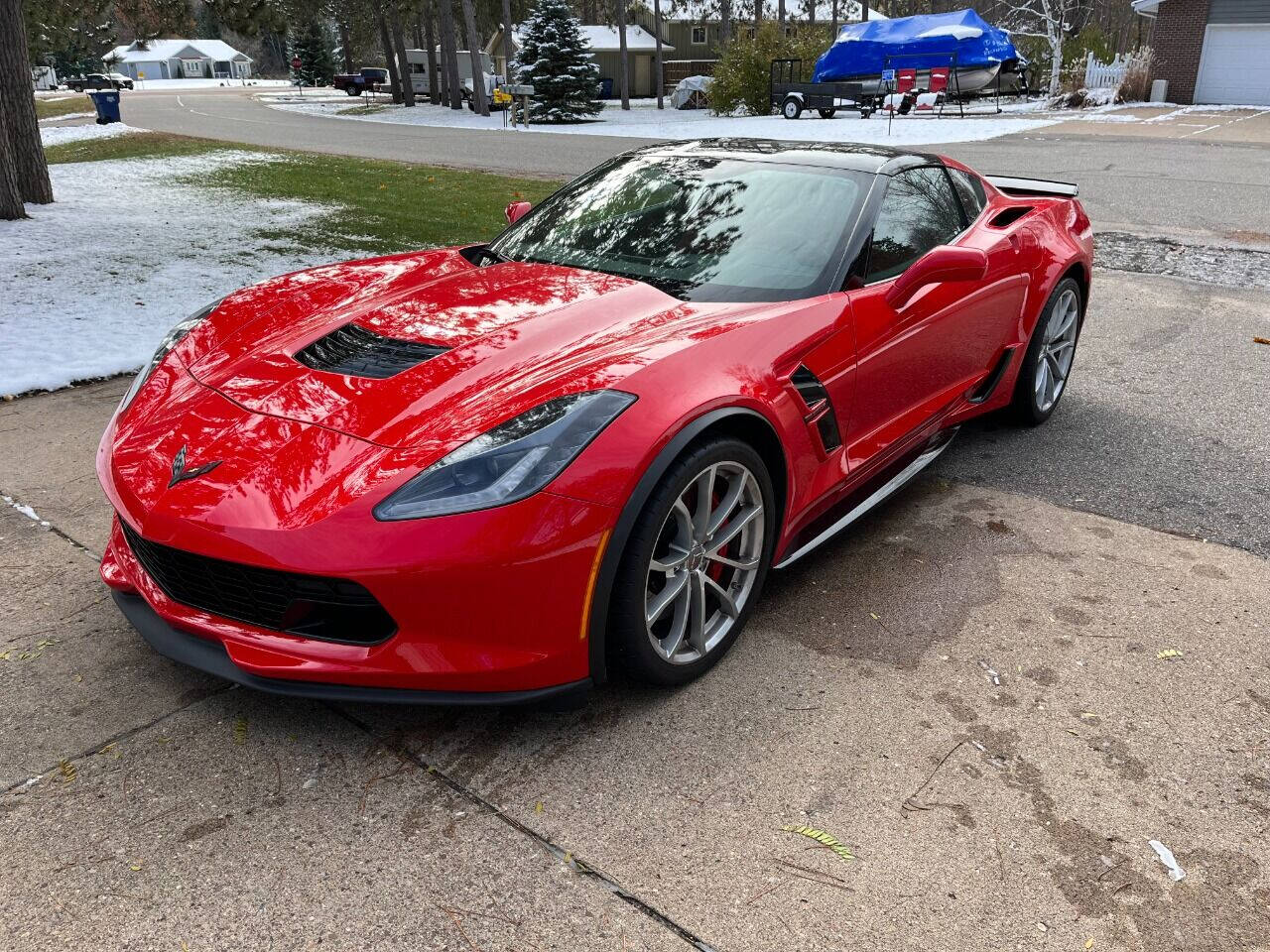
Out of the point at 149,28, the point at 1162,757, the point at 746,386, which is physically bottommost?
the point at 1162,757

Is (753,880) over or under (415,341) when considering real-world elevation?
under

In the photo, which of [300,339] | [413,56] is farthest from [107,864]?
[413,56]

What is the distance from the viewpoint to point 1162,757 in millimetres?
2480

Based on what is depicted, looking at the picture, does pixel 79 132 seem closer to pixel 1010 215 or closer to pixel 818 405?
pixel 1010 215

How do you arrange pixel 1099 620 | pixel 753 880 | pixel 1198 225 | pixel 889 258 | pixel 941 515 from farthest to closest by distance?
1. pixel 1198 225
2. pixel 941 515
3. pixel 889 258
4. pixel 1099 620
5. pixel 753 880

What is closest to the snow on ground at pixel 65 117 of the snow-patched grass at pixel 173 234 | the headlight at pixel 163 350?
the snow-patched grass at pixel 173 234

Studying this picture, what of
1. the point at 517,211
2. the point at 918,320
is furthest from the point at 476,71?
the point at 918,320

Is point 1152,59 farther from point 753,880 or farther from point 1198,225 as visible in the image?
point 753,880

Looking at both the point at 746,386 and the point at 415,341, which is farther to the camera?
the point at 415,341

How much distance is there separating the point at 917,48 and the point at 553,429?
3450cm

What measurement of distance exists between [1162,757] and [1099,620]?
0.71m

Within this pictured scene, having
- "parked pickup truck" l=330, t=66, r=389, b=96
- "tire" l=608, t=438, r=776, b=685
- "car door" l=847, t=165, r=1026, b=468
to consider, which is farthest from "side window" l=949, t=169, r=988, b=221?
"parked pickup truck" l=330, t=66, r=389, b=96

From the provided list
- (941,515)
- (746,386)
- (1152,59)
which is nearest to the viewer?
(746,386)

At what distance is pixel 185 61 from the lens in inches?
4259
